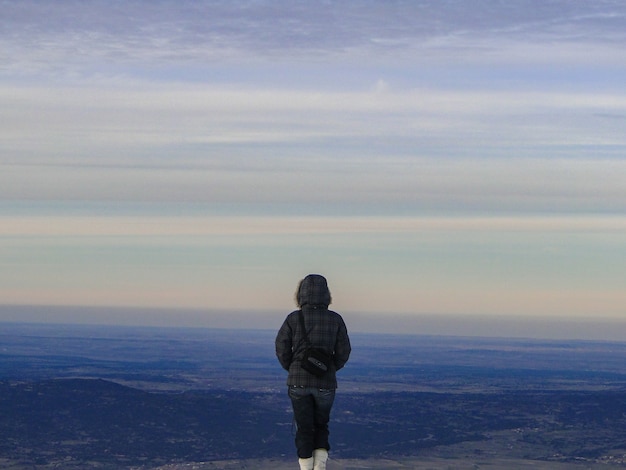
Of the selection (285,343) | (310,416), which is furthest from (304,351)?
(310,416)

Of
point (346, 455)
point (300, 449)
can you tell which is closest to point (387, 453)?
point (346, 455)

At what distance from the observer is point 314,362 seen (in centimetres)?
1755

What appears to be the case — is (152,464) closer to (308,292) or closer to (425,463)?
(425,463)

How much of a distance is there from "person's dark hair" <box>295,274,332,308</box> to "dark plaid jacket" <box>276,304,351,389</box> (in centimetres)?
9

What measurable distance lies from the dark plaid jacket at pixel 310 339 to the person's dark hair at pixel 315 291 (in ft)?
0.30

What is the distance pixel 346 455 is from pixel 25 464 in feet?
177

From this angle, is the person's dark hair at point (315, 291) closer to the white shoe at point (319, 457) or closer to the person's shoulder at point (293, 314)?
the person's shoulder at point (293, 314)

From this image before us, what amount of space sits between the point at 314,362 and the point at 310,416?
36.1 inches

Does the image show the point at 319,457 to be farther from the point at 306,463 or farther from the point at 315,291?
the point at 315,291

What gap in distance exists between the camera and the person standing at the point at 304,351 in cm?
1761

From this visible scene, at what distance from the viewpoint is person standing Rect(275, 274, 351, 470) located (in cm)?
1761

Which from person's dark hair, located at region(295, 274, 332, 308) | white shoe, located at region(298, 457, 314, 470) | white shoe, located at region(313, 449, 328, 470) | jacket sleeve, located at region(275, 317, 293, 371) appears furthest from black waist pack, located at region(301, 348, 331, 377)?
white shoe, located at region(298, 457, 314, 470)

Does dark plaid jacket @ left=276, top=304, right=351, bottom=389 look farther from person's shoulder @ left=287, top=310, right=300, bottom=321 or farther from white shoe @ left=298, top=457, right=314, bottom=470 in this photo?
white shoe @ left=298, top=457, right=314, bottom=470

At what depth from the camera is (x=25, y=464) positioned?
628 feet
